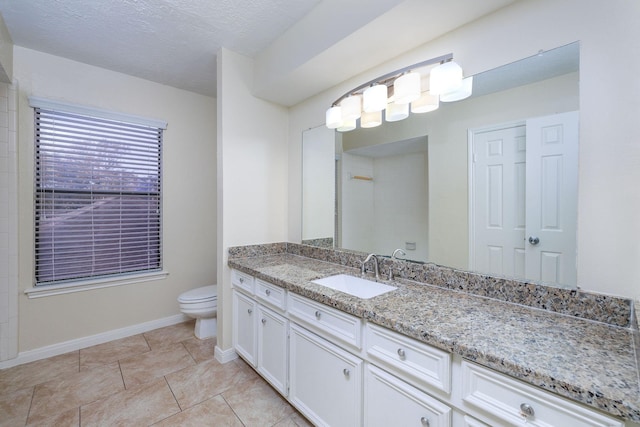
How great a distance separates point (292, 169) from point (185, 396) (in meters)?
1.90

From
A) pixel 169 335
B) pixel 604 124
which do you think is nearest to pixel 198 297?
pixel 169 335

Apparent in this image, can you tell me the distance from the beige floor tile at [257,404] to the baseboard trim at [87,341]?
1.40m

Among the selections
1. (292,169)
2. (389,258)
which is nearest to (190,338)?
(292,169)

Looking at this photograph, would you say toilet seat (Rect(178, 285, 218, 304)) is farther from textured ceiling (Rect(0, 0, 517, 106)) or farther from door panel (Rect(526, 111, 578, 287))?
door panel (Rect(526, 111, 578, 287))

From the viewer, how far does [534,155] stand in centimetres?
123

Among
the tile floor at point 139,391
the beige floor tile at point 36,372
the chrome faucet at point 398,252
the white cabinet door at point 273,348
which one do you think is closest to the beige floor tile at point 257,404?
the tile floor at point 139,391

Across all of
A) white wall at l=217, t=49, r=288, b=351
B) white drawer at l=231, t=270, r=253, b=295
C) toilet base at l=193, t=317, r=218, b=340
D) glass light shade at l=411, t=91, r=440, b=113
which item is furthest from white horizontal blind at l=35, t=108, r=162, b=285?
glass light shade at l=411, t=91, r=440, b=113

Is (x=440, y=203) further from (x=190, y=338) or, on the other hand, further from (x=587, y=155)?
(x=190, y=338)

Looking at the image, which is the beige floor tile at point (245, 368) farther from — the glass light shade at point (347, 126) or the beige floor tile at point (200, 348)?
the glass light shade at point (347, 126)

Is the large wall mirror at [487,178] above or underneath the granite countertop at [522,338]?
above

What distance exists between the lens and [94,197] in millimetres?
2473

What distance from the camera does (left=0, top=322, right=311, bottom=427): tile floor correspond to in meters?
1.61

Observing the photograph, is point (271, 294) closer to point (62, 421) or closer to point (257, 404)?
point (257, 404)

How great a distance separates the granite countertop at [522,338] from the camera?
0.68m
